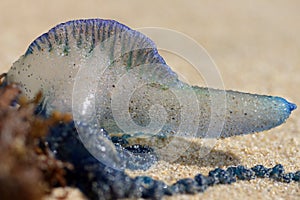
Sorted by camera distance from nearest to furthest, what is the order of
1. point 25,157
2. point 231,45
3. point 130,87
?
point 25,157 → point 130,87 → point 231,45

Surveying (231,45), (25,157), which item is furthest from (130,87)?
(231,45)

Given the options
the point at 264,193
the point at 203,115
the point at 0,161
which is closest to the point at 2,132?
the point at 0,161

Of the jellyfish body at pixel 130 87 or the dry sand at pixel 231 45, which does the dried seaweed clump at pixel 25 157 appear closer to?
the jellyfish body at pixel 130 87

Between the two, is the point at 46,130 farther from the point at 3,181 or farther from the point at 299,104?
the point at 299,104

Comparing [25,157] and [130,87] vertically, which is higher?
[130,87]

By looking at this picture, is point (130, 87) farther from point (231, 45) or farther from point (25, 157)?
point (231, 45)

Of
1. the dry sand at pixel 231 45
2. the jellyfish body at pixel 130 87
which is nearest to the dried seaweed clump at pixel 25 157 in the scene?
the jellyfish body at pixel 130 87
